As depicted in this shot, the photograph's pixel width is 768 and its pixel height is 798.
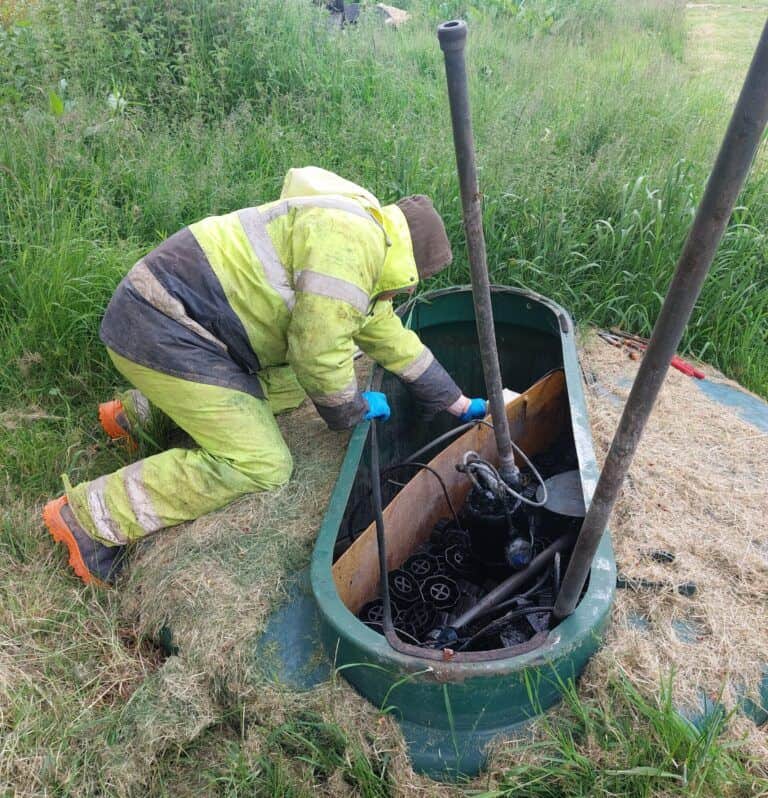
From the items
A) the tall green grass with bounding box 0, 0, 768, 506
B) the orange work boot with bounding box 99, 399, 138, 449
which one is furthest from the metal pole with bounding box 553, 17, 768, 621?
the tall green grass with bounding box 0, 0, 768, 506

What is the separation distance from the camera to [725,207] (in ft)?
3.67

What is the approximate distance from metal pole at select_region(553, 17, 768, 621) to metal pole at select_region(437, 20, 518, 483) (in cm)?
58

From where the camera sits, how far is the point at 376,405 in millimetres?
2717

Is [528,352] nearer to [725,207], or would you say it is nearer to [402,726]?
[402,726]

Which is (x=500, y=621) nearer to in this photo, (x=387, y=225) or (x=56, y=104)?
(x=387, y=225)

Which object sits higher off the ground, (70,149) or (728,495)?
(70,149)

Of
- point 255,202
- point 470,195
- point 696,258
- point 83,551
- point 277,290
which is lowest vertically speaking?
point 83,551

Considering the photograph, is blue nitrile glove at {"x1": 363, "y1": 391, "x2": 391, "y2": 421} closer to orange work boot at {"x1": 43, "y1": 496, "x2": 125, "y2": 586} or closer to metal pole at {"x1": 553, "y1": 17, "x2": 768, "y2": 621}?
orange work boot at {"x1": 43, "y1": 496, "x2": 125, "y2": 586}

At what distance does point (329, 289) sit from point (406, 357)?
600mm

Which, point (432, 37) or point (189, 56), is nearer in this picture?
point (189, 56)

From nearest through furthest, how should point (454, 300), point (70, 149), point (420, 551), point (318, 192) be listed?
point (318, 192), point (420, 551), point (454, 300), point (70, 149)

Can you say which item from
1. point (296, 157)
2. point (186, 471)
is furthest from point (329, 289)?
point (296, 157)

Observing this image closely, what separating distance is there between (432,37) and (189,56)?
→ 2597 millimetres

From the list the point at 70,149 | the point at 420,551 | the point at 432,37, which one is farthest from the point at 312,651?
the point at 432,37
